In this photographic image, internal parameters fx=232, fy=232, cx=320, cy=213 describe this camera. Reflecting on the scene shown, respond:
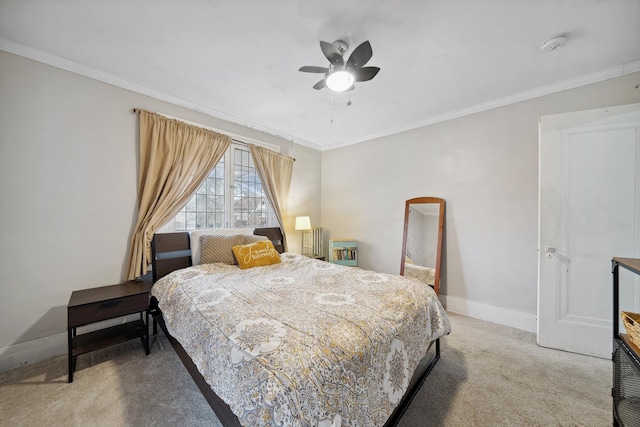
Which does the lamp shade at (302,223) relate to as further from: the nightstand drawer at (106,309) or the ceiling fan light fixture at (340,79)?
the ceiling fan light fixture at (340,79)

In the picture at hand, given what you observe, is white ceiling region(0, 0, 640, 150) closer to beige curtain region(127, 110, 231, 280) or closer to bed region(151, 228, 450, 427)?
beige curtain region(127, 110, 231, 280)

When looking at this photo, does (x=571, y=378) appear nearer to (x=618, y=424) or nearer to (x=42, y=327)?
(x=618, y=424)

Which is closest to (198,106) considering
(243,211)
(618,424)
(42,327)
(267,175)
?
(267,175)

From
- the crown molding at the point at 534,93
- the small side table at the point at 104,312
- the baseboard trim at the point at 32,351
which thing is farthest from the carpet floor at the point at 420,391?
the crown molding at the point at 534,93

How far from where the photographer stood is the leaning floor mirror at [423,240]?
3.21 meters

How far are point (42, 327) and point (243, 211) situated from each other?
88.4 inches

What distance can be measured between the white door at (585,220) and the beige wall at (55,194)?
435cm

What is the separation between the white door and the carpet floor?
28cm

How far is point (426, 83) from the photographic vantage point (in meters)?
2.45

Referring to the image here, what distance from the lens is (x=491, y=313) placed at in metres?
2.86

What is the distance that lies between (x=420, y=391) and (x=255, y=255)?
1.98m

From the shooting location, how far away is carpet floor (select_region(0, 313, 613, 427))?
4.86 feet

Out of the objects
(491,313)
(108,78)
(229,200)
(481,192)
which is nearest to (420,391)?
(491,313)

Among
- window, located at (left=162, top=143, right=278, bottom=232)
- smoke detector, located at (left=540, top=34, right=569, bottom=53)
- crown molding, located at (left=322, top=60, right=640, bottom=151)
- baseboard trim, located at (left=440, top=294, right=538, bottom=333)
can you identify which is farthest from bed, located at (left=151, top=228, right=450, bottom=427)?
crown molding, located at (left=322, top=60, right=640, bottom=151)
